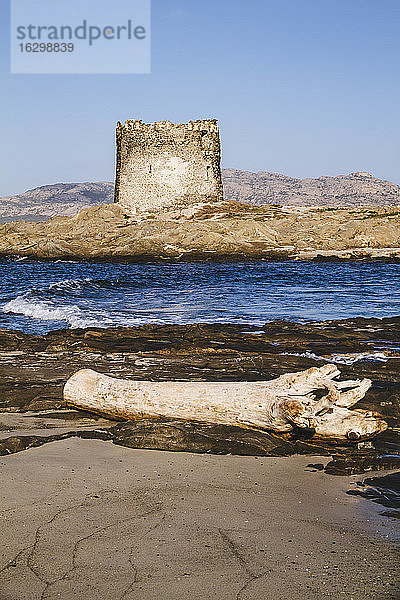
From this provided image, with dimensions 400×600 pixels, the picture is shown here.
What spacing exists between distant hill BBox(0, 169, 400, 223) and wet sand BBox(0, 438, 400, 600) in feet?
385

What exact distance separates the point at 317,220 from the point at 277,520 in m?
34.6

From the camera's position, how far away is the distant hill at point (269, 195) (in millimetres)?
129625

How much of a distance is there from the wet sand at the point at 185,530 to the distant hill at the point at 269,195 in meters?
117

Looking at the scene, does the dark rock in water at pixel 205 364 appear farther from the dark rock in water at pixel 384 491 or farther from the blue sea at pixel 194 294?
the blue sea at pixel 194 294

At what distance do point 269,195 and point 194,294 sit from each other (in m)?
132

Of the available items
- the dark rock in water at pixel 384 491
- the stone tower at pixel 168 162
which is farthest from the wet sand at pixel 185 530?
the stone tower at pixel 168 162

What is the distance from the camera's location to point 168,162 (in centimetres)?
4216

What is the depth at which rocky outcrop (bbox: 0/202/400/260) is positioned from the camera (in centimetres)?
3397

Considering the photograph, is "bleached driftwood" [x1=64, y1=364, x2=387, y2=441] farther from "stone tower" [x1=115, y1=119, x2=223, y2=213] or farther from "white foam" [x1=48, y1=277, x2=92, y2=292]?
"stone tower" [x1=115, y1=119, x2=223, y2=213]

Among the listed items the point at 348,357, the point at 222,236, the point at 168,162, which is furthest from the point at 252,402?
the point at 168,162

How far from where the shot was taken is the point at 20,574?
2.93m

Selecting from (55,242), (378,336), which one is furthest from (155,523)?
(55,242)

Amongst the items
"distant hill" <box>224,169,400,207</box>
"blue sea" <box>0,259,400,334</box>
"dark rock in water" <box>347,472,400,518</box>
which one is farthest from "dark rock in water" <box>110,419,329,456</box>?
"distant hill" <box>224,169,400,207</box>

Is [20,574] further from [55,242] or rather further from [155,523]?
[55,242]
